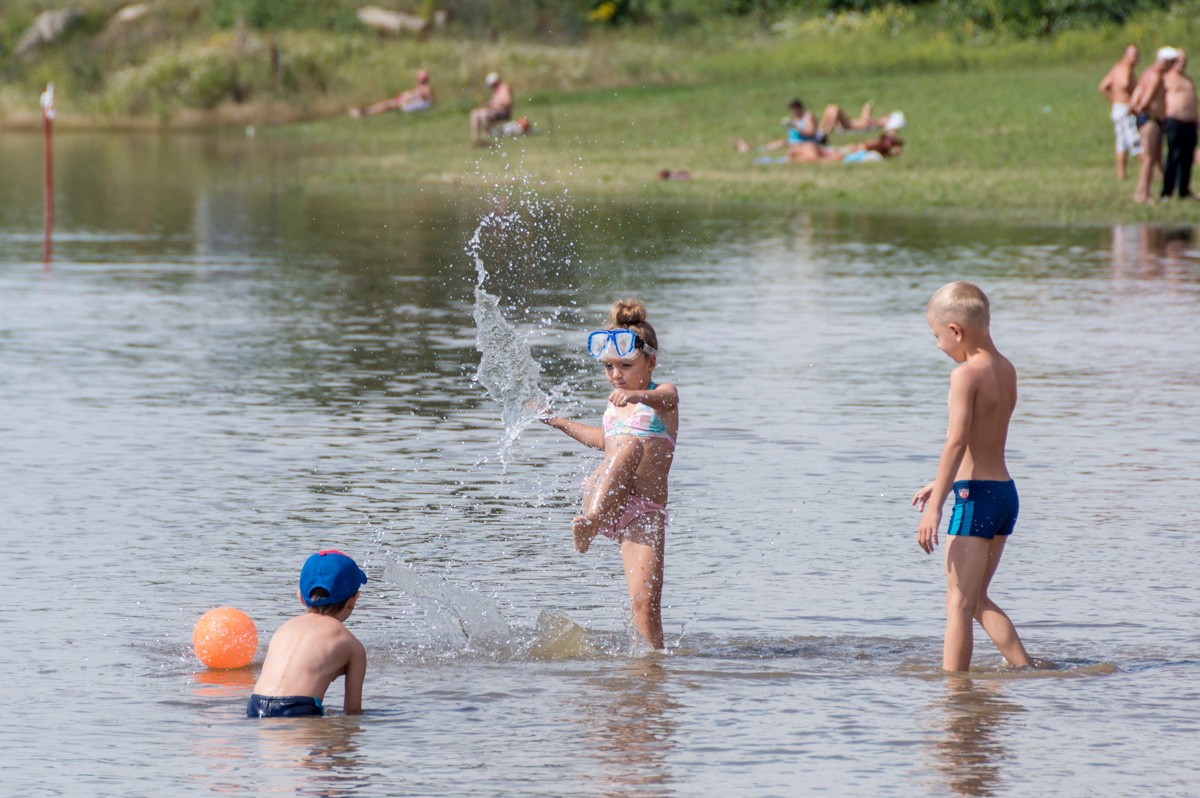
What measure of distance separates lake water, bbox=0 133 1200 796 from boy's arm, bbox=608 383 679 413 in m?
0.85

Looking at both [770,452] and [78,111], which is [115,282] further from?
[78,111]

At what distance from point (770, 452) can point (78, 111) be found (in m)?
49.0

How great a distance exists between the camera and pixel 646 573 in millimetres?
7320

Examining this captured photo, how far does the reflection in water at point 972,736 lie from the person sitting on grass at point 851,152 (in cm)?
2486

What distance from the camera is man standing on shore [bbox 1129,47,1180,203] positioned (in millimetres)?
24125

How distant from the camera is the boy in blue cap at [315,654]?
→ 639cm

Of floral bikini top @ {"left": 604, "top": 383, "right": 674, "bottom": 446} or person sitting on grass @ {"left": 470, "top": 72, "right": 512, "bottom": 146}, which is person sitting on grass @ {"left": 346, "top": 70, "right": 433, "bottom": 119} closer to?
person sitting on grass @ {"left": 470, "top": 72, "right": 512, "bottom": 146}

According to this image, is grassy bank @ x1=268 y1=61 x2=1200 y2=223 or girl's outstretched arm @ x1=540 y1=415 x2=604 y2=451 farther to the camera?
grassy bank @ x1=268 y1=61 x2=1200 y2=223

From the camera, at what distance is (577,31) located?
67000mm

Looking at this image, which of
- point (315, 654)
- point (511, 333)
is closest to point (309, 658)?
point (315, 654)

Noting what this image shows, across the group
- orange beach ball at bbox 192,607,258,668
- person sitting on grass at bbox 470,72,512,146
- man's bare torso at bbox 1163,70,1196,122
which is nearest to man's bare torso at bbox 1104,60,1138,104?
man's bare torso at bbox 1163,70,1196,122

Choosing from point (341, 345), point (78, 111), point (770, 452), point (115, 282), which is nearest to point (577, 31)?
point (78, 111)

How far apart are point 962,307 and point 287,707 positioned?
2.36 meters

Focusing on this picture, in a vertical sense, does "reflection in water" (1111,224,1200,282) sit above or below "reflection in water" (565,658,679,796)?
above
